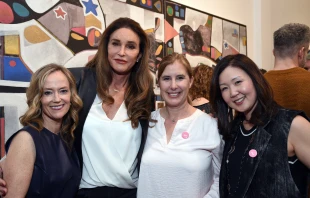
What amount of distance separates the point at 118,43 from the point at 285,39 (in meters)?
1.29

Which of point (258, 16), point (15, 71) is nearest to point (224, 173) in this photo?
point (15, 71)

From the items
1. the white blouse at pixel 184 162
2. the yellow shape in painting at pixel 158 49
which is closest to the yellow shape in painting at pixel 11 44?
the white blouse at pixel 184 162

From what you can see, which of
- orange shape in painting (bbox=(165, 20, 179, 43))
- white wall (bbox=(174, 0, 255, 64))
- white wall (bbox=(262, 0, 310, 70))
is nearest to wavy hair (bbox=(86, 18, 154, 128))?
orange shape in painting (bbox=(165, 20, 179, 43))

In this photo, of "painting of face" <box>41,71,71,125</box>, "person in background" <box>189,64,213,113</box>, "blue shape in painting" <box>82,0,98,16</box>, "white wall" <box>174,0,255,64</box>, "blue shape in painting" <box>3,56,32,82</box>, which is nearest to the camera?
"painting of face" <box>41,71,71,125</box>

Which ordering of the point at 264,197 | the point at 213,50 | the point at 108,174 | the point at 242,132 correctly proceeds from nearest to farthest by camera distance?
1. the point at 264,197
2. the point at 242,132
3. the point at 108,174
4. the point at 213,50

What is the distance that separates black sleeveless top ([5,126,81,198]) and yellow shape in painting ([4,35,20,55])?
2.12 ft

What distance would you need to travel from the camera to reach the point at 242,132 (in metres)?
1.71

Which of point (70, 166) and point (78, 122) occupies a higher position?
point (78, 122)

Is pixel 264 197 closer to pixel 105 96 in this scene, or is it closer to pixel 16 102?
pixel 105 96

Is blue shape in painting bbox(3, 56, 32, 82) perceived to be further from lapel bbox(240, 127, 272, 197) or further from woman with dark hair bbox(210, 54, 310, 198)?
lapel bbox(240, 127, 272, 197)

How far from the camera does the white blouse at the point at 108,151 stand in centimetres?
187

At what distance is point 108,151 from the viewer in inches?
74.5

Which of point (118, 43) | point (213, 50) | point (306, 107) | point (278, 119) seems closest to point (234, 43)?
point (213, 50)

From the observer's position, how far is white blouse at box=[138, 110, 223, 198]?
1.77 metres
